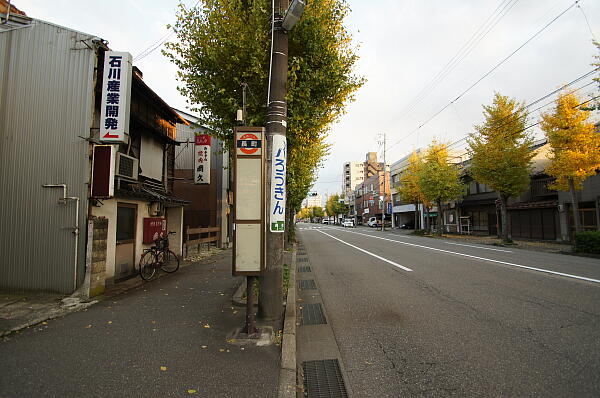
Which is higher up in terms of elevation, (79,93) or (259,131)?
(79,93)

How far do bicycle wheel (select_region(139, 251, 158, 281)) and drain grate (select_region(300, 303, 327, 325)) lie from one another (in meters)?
4.90

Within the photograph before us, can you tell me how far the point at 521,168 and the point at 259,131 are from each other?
2131cm

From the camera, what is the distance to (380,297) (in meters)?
6.12

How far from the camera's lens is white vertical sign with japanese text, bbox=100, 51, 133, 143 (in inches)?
239

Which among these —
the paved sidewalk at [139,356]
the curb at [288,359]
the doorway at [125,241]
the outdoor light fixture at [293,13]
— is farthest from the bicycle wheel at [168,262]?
the outdoor light fixture at [293,13]

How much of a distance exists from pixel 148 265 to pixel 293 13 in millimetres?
7505

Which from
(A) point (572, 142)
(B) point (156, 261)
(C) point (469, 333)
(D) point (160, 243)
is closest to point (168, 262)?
(D) point (160, 243)

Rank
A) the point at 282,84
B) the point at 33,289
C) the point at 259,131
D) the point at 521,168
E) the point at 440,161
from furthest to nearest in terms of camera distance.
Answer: the point at 440,161, the point at 521,168, the point at 33,289, the point at 282,84, the point at 259,131

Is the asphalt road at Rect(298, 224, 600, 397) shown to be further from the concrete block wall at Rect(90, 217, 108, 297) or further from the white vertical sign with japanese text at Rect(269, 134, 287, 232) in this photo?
the concrete block wall at Rect(90, 217, 108, 297)

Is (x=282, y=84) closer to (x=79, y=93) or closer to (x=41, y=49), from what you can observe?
(x=79, y=93)

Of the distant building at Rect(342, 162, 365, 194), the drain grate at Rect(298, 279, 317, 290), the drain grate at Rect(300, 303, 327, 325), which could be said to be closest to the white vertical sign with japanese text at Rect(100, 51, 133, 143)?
the drain grate at Rect(300, 303, 327, 325)

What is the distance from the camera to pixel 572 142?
15750mm

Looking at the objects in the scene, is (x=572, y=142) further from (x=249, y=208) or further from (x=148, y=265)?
(x=148, y=265)

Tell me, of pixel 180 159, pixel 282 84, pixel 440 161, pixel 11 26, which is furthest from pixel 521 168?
pixel 11 26
